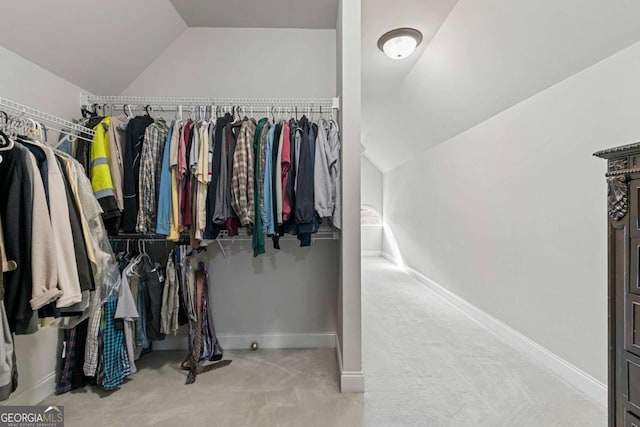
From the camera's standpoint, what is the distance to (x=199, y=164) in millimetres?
1739

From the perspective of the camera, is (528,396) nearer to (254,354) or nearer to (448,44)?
(254,354)

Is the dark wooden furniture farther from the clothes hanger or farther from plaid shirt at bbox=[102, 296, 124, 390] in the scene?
plaid shirt at bbox=[102, 296, 124, 390]

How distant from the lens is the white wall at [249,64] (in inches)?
89.7

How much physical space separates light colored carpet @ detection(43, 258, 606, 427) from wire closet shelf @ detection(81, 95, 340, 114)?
190 cm

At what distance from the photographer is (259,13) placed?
2.14 metres

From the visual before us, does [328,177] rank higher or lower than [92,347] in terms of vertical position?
higher

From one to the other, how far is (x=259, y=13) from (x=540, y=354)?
10.9ft

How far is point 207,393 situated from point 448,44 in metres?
3.22

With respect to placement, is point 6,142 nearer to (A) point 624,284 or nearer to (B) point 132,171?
(B) point 132,171

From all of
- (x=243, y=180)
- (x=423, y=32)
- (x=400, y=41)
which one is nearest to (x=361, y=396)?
(x=243, y=180)

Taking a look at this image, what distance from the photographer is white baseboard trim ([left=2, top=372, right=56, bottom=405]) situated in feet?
5.03

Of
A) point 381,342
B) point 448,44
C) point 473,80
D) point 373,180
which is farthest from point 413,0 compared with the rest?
point 373,180

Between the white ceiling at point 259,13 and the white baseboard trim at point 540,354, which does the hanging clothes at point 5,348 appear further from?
the white baseboard trim at point 540,354

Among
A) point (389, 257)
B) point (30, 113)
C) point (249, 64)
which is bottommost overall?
point (389, 257)
